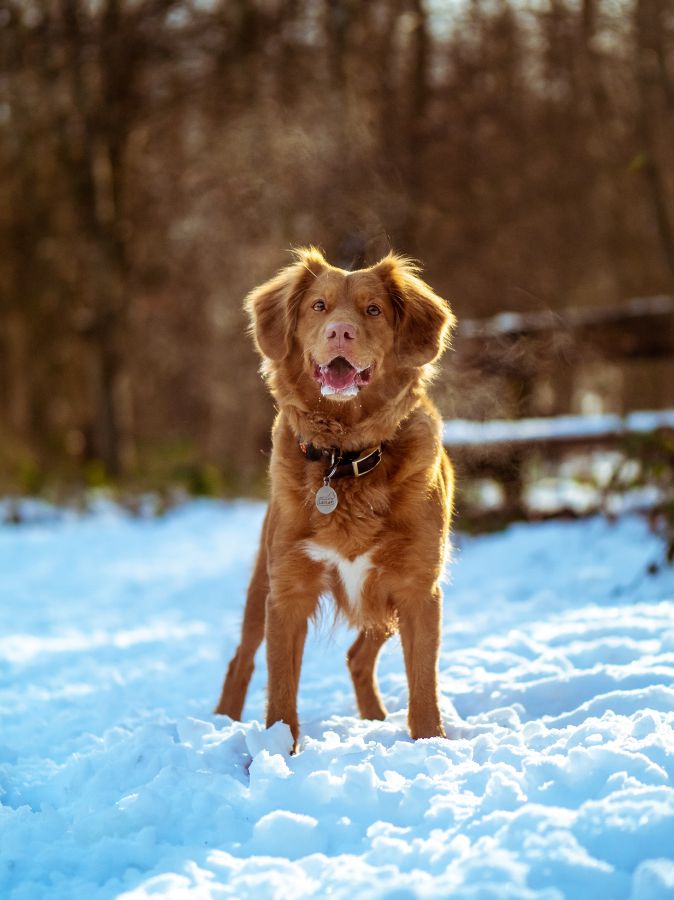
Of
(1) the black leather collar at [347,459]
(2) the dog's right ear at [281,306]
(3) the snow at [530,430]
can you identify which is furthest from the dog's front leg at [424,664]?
(3) the snow at [530,430]

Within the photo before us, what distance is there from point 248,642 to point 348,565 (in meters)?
0.83

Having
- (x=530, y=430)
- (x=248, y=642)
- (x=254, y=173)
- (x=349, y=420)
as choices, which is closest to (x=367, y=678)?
(x=248, y=642)

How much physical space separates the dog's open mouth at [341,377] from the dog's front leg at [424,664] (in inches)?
31.7

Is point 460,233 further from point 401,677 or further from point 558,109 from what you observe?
point 401,677

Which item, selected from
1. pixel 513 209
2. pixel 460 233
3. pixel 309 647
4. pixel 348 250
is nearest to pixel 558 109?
pixel 513 209

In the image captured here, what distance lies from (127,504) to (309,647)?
267 inches

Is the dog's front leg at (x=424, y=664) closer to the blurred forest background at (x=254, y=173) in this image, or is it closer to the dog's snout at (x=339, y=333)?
the dog's snout at (x=339, y=333)

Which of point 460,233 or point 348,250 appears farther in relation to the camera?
point 460,233

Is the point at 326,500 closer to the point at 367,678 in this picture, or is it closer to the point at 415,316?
the point at 415,316

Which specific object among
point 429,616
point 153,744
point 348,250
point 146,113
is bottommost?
point 153,744

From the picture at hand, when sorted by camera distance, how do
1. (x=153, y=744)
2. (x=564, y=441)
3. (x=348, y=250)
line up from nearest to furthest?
1. (x=153, y=744)
2. (x=564, y=441)
3. (x=348, y=250)

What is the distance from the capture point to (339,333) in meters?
3.66

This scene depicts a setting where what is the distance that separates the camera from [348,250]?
35.1 ft

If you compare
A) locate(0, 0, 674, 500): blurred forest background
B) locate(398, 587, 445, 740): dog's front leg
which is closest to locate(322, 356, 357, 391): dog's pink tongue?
locate(398, 587, 445, 740): dog's front leg
